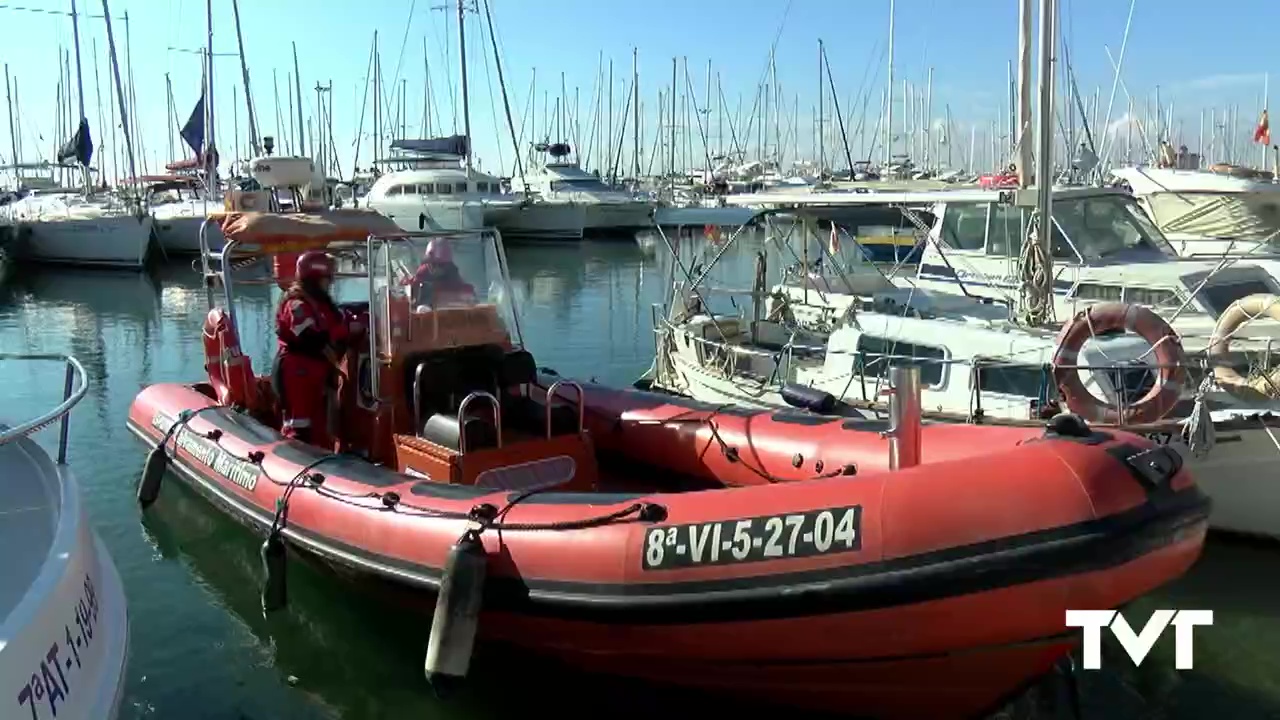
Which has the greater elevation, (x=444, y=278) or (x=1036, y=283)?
(x=444, y=278)

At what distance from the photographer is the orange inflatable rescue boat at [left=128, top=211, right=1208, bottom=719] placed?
4.36 m

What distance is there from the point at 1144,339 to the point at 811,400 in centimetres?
248

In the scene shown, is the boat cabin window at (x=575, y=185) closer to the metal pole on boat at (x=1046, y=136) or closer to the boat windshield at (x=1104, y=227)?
the boat windshield at (x=1104, y=227)

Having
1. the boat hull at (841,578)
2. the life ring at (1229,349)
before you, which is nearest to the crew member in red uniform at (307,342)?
the boat hull at (841,578)

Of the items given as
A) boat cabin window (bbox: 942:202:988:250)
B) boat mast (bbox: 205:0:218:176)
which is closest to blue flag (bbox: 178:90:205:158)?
boat mast (bbox: 205:0:218:176)

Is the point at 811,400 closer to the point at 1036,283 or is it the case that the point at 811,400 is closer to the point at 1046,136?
the point at 1036,283

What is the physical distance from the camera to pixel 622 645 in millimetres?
5133

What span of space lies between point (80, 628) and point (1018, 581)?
3.47 m

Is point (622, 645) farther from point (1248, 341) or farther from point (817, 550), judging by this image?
point (1248, 341)

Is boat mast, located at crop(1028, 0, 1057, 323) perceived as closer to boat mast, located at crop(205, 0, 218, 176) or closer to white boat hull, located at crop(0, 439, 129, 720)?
white boat hull, located at crop(0, 439, 129, 720)

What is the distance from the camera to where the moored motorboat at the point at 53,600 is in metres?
3.22

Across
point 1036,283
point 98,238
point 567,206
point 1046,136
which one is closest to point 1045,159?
point 1046,136

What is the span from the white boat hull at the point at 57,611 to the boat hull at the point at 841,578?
1.72 m

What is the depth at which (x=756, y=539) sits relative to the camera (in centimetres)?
470
